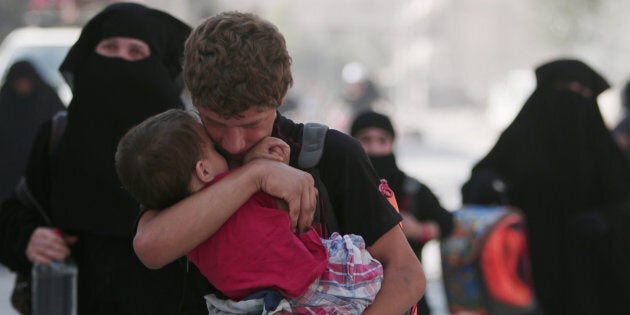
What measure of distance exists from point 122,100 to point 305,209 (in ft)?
5.35

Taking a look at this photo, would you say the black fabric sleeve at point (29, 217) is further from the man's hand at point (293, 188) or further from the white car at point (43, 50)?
the white car at point (43, 50)

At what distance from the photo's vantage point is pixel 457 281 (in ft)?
18.9

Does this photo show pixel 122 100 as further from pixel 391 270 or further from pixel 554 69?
pixel 554 69

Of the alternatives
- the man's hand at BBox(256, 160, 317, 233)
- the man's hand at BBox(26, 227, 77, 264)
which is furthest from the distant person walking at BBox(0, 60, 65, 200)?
the man's hand at BBox(256, 160, 317, 233)

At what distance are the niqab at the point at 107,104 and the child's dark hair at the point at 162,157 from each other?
1.25 m

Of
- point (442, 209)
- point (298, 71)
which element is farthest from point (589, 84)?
point (298, 71)

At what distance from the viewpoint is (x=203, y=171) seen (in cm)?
235

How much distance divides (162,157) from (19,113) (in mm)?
7178

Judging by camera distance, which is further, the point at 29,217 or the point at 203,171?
the point at 29,217

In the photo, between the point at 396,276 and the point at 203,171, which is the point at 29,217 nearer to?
the point at 203,171

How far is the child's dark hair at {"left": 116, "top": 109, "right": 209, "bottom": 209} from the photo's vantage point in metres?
2.30

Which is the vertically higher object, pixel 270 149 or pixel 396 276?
pixel 270 149

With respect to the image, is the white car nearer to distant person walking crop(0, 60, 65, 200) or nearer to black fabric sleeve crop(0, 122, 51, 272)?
distant person walking crop(0, 60, 65, 200)

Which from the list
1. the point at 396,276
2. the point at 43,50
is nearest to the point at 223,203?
the point at 396,276
